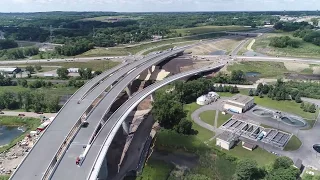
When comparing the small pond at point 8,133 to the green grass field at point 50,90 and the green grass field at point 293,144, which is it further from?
the green grass field at point 293,144

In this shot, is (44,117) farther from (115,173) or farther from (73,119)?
(115,173)

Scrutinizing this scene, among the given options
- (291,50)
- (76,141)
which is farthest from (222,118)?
(291,50)

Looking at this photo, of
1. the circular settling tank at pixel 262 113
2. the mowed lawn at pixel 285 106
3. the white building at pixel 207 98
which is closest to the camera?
the circular settling tank at pixel 262 113

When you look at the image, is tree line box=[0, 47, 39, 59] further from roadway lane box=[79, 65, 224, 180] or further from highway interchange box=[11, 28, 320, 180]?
roadway lane box=[79, 65, 224, 180]

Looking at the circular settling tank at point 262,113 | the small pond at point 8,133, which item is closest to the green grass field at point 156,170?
the circular settling tank at point 262,113

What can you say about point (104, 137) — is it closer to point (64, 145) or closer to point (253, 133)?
point (64, 145)
